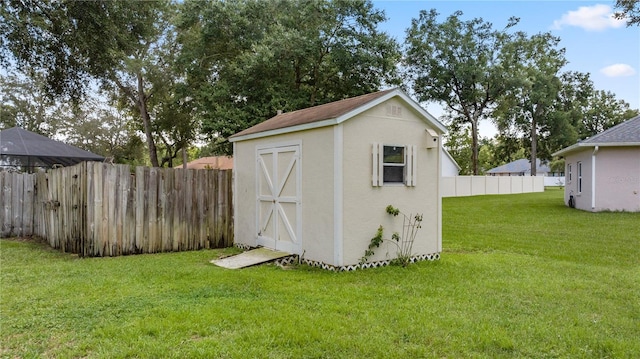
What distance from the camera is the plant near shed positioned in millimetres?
6352

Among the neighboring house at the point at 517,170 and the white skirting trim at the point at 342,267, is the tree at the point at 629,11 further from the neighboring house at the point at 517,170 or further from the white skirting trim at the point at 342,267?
the neighboring house at the point at 517,170

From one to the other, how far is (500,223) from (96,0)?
11841 mm

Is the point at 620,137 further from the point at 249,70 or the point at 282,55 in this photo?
the point at 249,70

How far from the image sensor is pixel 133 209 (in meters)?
7.37

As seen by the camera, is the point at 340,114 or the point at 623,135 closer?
the point at 340,114

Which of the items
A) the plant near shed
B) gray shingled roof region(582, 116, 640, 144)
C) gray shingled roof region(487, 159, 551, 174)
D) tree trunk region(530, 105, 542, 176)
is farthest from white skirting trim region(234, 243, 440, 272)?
gray shingled roof region(487, 159, 551, 174)

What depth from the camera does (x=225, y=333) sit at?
11.5 feet

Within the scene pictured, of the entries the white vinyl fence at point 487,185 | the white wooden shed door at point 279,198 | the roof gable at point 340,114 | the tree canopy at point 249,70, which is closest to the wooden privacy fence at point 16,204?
the tree canopy at point 249,70

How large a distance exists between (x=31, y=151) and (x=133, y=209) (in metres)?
7.90

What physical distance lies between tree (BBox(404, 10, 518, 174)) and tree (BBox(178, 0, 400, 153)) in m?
10.0

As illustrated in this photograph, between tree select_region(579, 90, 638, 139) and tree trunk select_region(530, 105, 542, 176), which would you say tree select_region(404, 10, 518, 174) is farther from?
tree select_region(579, 90, 638, 139)

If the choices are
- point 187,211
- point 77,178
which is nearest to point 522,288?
point 187,211

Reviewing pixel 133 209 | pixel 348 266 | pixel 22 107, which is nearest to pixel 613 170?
pixel 348 266

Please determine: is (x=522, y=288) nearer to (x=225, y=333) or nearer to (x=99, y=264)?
(x=225, y=333)
